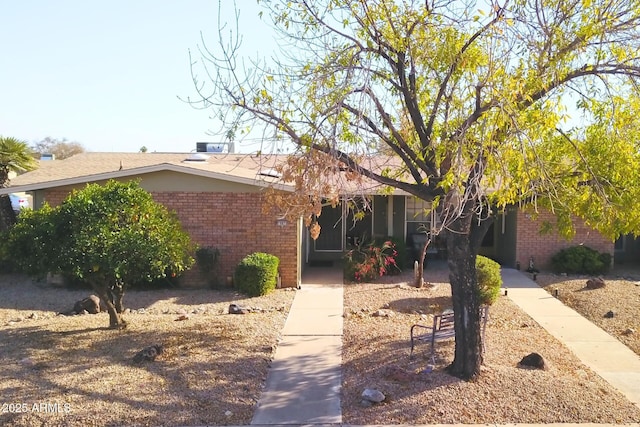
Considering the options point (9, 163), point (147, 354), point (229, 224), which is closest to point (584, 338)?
point (147, 354)

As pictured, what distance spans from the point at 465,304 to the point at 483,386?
1.00 meters

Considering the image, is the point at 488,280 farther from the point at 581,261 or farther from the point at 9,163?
the point at 9,163

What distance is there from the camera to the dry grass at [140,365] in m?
6.45

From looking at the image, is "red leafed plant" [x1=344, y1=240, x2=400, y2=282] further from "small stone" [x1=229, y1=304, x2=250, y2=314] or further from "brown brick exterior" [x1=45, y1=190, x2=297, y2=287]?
"small stone" [x1=229, y1=304, x2=250, y2=314]

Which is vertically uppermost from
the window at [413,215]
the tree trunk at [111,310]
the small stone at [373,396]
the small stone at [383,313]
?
the window at [413,215]

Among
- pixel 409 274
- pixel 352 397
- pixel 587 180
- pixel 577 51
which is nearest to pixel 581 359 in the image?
pixel 587 180

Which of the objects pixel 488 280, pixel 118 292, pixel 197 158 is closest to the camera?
pixel 118 292

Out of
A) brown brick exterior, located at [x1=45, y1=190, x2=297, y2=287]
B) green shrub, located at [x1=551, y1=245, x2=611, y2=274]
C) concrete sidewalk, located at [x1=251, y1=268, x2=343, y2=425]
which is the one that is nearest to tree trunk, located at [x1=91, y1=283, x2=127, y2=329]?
concrete sidewalk, located at [x1=251, y1=268, x2=343, y2=425]

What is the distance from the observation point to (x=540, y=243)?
16266 millimetres

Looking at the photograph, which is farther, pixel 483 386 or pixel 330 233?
pixel 330 233

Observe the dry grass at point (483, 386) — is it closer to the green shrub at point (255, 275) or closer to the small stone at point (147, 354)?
the small stone at point (147, 354)

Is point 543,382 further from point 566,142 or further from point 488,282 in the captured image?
point 488,282

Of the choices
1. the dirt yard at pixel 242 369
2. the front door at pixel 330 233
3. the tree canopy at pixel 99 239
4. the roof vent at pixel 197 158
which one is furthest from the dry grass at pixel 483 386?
the roof vent at pixel 197 158

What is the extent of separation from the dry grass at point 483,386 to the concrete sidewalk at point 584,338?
0.80 feet
